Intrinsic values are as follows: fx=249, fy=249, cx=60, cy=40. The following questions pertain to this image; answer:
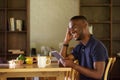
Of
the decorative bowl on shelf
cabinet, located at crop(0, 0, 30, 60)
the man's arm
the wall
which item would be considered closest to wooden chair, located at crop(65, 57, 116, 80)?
the man's arm

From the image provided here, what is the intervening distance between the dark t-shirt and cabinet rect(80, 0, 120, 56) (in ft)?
9.50

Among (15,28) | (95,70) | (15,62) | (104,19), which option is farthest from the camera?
(104,19)

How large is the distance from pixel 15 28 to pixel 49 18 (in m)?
0.78

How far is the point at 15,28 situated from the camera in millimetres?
5184

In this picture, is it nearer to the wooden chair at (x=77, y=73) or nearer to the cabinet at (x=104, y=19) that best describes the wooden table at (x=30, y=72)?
the wooden chair at (x=77, y=73)

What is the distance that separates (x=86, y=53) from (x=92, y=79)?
255 millimetres

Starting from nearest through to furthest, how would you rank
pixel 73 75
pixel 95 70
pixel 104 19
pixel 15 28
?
1. pixel 95 70
2. pixel 73 75
3. pixel 15 28
4. pixel 104 19

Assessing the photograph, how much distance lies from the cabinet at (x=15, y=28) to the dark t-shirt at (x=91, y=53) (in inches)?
112

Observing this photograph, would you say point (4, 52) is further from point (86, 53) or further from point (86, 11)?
point (86, 53)

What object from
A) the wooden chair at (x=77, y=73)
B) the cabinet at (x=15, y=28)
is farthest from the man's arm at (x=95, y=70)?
the cabinet at (x=15, y=28)

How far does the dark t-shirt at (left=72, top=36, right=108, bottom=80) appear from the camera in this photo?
2213 millimetres

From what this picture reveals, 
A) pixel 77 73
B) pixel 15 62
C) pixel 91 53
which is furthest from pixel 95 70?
pixel 15 62

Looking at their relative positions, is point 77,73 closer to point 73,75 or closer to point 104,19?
point 73,75

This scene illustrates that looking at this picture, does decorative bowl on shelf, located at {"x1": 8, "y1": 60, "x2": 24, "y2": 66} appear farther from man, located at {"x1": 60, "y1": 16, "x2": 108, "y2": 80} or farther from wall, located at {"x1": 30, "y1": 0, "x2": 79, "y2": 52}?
wall, located at {"x1": 30, "y1": 0, "x2": 79, "y2": 52}
